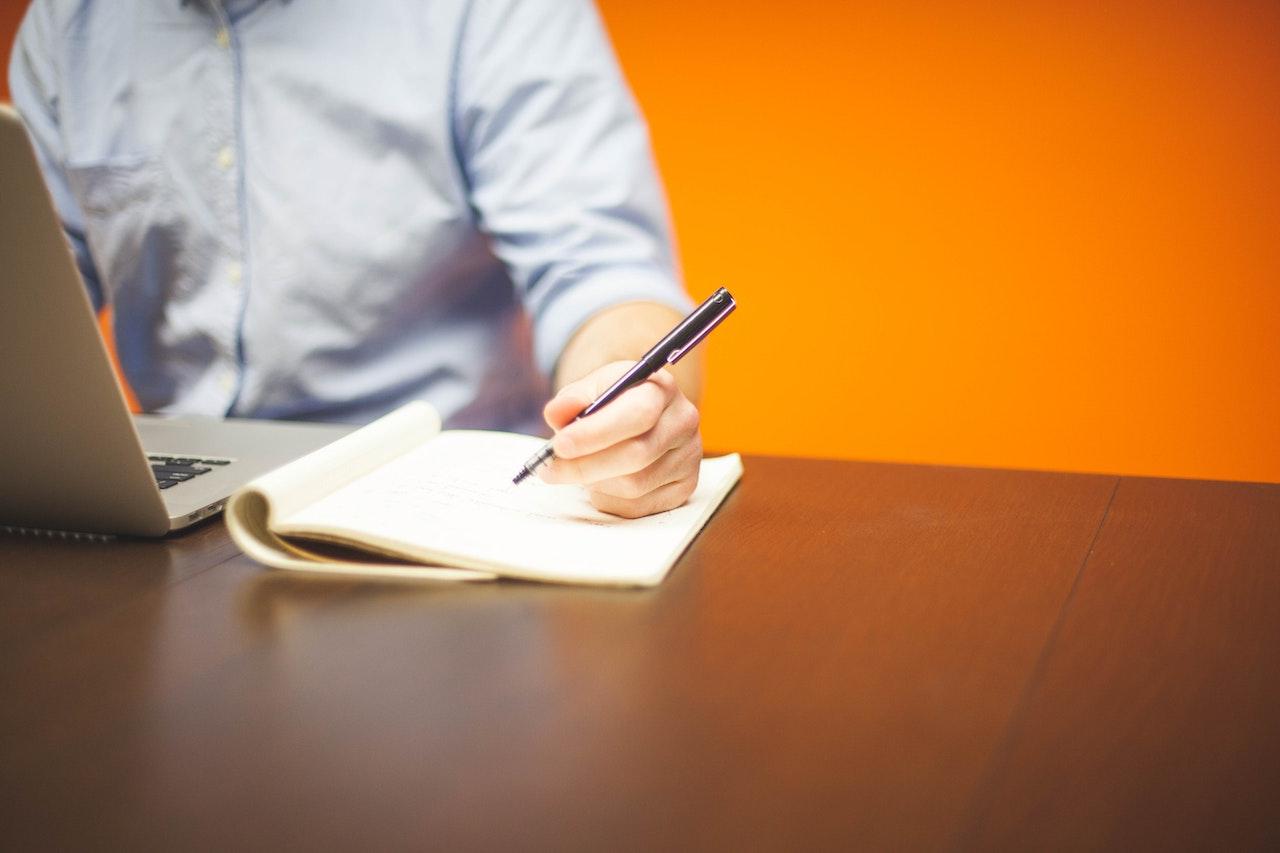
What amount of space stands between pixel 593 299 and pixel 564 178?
0.16 m

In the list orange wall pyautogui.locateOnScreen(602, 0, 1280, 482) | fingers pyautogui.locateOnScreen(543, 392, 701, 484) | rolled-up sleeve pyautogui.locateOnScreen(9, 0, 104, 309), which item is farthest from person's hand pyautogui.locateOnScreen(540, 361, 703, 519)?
orange wall pyautogui.locateOnScreen(602, 0, 1280, 482)

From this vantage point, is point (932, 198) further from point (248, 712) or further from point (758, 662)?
point (248, 712)

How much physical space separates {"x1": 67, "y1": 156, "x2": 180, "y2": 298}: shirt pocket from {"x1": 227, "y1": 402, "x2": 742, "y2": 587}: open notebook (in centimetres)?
63

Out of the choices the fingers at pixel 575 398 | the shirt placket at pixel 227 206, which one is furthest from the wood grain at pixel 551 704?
the shirt placket at pixel 227 206

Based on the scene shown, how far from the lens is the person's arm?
0.97 m

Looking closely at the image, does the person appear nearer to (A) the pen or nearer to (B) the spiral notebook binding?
(A) the pen

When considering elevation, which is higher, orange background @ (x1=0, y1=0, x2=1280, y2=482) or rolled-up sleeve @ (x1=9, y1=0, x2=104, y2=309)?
rolled-up sleeve @ (x1=9, y1=0, x2=104, y2=309)

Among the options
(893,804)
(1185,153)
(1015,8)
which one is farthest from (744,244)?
(893,804)

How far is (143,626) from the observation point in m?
0.48

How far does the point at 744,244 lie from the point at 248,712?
139cm

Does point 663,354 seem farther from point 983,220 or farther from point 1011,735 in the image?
point 983,220

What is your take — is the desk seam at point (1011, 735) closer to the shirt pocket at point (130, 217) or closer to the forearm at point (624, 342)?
the forearm at point (624, 342)

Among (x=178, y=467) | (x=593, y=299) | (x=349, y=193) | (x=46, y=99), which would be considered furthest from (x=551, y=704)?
(x=46, y=99)

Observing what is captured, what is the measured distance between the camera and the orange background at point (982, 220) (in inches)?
54.6
